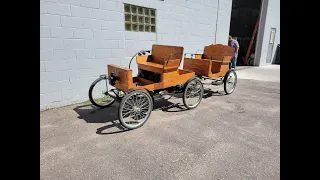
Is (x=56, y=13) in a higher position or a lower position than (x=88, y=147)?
higher

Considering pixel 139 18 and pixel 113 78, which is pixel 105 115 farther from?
pixel 139 18

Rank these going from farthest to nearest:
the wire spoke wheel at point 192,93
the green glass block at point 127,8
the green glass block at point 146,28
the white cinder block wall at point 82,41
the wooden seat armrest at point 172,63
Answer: the green glass block at point 146,28 → the green glass block at point 127,8 → the wire spoke wheel at point 192,93 → the white cinder block wall at point 82,41 → the wooden seat armrest at point 172,63

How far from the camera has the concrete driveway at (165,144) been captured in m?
2.82

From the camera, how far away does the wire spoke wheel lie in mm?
4951

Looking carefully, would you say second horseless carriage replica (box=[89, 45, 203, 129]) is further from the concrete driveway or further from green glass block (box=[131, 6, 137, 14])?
green glass block (box=[131, 6, 137, 14])

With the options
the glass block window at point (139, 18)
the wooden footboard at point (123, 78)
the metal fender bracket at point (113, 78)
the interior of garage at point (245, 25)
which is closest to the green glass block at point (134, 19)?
the glass block window at point (139, 18)

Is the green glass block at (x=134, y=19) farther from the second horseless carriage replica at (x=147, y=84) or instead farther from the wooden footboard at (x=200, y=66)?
the wooden footboard at (x=200, y=66)

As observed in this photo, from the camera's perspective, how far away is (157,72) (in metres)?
4.57

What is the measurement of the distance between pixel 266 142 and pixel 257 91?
389cm

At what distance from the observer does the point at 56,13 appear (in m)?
4.59

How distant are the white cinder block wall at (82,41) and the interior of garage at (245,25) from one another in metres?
8.52

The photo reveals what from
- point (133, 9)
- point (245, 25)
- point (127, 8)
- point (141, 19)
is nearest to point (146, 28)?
point (141, 19)
